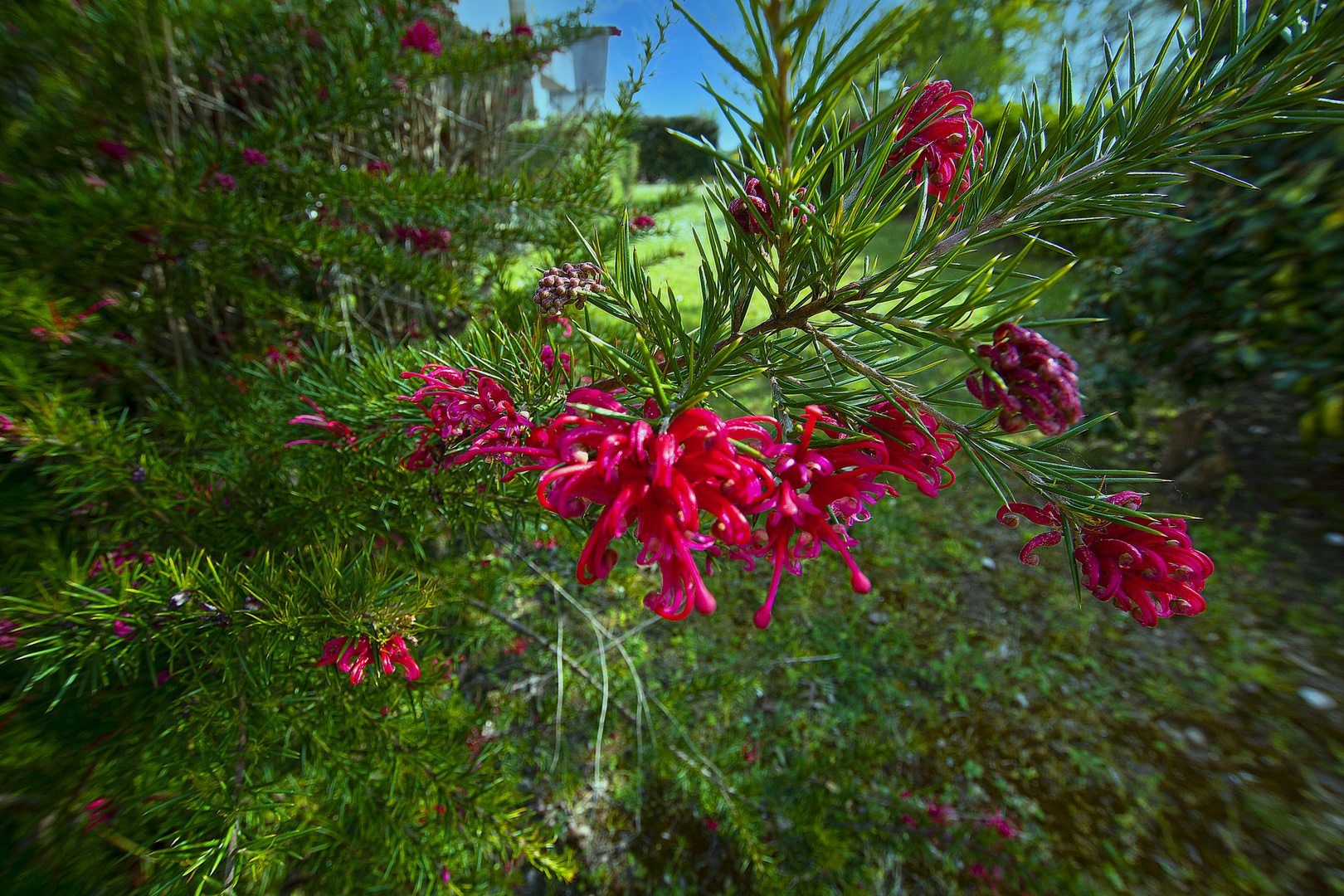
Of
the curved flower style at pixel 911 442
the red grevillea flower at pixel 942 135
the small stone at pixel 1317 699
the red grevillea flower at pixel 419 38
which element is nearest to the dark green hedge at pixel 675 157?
the red grevillea flower at pixel 419 38

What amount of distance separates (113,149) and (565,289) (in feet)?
4.60

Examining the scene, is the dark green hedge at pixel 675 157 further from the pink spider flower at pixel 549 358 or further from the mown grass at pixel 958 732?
the pink spider flower at pixel 549 358

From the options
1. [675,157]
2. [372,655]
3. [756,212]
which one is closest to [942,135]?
[756,212]

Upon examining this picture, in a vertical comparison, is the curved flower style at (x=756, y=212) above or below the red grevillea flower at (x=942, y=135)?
below

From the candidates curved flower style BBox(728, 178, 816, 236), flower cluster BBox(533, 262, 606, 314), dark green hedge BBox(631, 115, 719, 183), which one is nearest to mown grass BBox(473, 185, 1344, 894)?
flower cluster BBox(533, 262, 606, 314)

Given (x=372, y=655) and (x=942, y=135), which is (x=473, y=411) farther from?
(x=942, y=135)

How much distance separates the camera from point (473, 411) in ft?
1.79

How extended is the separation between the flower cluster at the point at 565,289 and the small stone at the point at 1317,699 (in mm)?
2742

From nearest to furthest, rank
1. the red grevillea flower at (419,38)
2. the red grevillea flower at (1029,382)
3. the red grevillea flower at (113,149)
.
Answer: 1. the red grevillea flower at (1029,382)
2. the red grevillea flower at (113,149)
3. the red grevillea flower at (419,38)

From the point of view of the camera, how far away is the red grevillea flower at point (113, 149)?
3.70ft

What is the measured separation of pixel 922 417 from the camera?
1.59ft

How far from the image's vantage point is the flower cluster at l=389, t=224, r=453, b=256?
1489 millimetres

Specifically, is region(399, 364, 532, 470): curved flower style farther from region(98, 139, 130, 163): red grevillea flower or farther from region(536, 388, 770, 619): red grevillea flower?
region(98, 139, 130, 163): red grevillea flower

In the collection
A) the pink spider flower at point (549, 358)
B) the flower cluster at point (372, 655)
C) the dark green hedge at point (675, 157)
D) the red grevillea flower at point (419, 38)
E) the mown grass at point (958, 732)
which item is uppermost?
the dark green hedge at point (675, 157)
